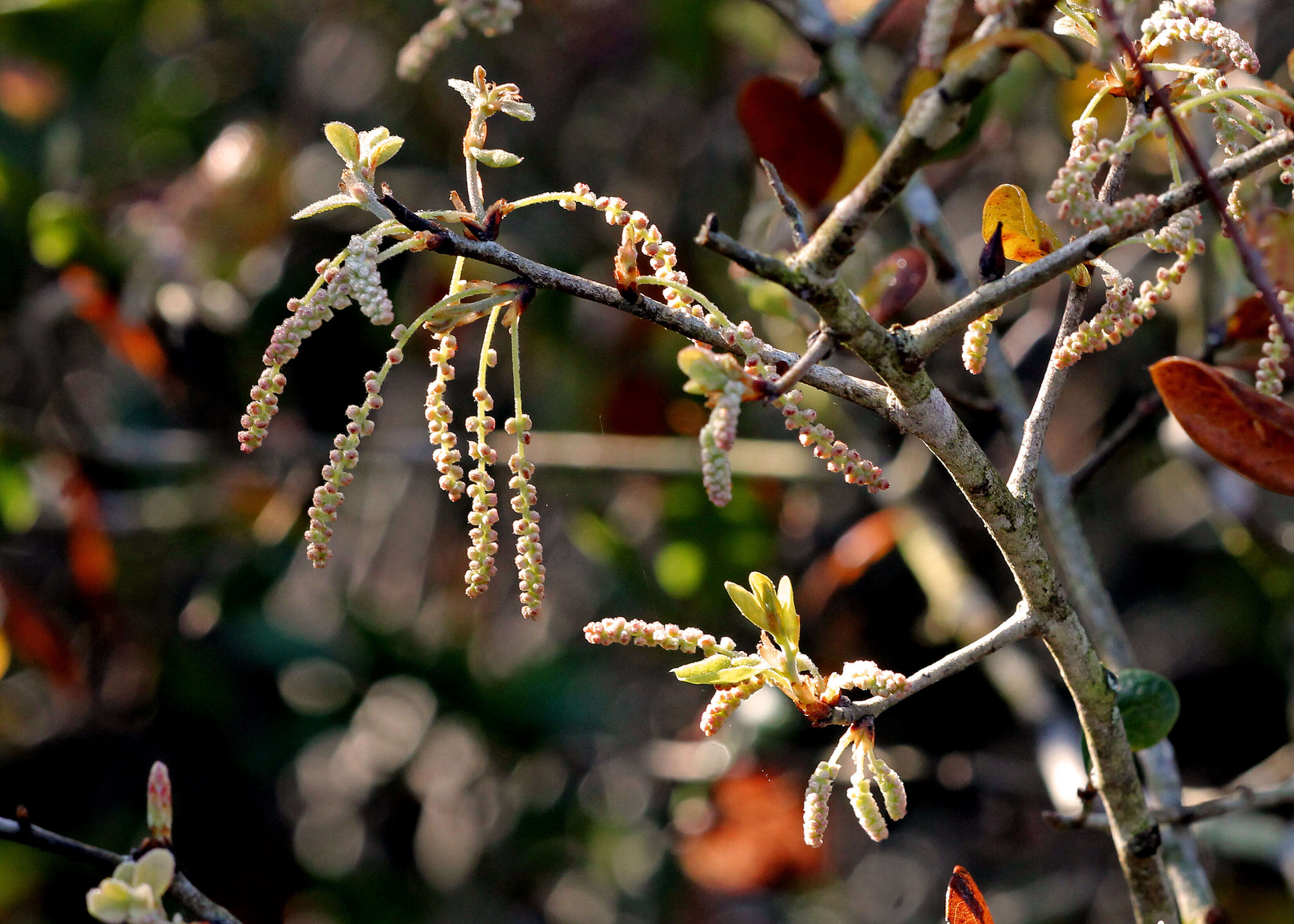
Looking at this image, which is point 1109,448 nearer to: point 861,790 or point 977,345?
point 977,345

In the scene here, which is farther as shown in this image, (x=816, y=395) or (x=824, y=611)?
(x=824, y=611)

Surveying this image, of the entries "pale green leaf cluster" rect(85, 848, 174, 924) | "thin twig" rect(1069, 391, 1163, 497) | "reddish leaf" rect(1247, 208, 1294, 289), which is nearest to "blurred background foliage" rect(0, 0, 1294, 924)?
"thin twig" rect(1069, 391, 1163, 497)

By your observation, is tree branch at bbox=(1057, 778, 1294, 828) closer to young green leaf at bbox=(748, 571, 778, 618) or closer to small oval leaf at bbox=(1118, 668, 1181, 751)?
small oval leaf at bbox=(1118, 668, 1181, 751)

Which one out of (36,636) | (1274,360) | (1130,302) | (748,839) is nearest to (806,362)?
(1130,302)

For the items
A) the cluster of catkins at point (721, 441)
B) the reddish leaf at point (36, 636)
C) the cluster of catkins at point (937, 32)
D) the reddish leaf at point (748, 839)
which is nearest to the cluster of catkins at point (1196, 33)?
the cluster of catkins at point (937, 32)

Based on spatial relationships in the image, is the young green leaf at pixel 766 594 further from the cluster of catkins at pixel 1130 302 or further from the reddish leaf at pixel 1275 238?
the reddish leaf at pixel 1275 238

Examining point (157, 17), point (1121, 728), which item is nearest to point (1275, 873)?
point (1121, 728)

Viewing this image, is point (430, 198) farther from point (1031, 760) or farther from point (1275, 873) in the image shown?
point (1275, 873)
